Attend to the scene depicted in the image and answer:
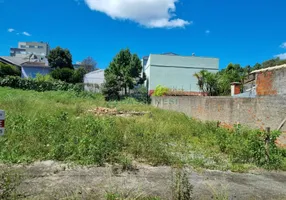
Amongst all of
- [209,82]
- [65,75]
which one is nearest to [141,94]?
[209,82]

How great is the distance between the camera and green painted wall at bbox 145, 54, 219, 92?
25359 millimetres

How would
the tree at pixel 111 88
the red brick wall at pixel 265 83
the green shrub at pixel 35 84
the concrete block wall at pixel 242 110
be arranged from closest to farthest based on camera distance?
the concrete block wall at pixel 242 110, the red brick wall at pixel 265 83, the green shrub at pixel 35 84, the tree at pixel 111 88

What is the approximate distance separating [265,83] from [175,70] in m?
18.9

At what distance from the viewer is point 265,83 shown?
23.6ft

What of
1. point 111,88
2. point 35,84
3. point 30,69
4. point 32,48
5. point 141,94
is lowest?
point 141,94

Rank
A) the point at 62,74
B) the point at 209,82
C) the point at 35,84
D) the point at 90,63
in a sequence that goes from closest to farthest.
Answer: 1. the point at 209,82
2. the point at 35,84
3. the point at 62,74
4. the point at 90,63

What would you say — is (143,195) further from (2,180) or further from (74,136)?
(74,136)

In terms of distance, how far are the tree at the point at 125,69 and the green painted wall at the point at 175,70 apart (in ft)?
6.52

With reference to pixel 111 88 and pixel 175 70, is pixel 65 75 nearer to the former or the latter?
pixel 111 88

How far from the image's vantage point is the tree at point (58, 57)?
32.6 m

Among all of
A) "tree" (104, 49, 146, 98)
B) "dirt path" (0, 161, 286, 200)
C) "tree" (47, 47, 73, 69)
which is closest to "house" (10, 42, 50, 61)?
"tree" (47, 47, 73, 69)

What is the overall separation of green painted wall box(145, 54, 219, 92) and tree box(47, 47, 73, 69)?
15.3 meters

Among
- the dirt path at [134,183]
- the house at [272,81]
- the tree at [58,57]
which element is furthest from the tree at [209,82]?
the tree at [58,57]

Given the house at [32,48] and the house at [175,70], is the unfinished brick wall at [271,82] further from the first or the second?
the house at [32,48]
